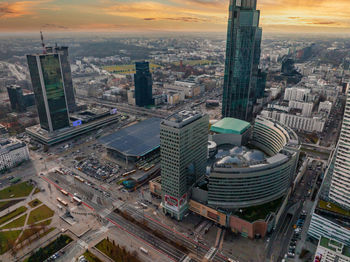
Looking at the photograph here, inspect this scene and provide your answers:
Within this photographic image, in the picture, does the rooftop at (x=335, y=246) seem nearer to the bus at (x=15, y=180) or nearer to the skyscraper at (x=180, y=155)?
the skyscraper at (x=180, y=155)

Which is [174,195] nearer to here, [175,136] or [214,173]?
[214,173]

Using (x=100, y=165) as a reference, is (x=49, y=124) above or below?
above

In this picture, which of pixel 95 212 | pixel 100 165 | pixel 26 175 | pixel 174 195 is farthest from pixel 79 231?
pixel 26 175

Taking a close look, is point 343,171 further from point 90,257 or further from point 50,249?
point 50,249

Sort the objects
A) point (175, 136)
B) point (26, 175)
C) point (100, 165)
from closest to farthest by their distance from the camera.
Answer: point (175, 136)
point (26, 175)
point (100, 165)

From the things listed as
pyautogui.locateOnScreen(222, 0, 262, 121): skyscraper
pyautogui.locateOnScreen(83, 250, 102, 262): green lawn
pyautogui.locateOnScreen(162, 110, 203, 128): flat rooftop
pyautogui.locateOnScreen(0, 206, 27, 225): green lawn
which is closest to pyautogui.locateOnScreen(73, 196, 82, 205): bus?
pyautogui.locateOnScreen(0, 206, 27, 225): green lawn
